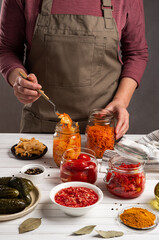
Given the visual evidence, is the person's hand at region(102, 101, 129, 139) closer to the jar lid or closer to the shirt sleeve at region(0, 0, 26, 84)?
the jar lid

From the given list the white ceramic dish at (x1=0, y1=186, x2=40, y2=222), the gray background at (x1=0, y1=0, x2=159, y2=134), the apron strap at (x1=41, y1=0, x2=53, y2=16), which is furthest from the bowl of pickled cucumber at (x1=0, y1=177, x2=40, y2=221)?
the gray background at (x1=0, y1=0, x2=159, y2=134)

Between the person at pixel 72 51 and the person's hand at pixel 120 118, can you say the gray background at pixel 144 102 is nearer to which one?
the person at pixel 72 51

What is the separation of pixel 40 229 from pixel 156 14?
2.49m

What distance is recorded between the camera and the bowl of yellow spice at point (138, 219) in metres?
0.99

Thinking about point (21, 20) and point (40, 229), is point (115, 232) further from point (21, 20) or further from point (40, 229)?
point (21, 20)

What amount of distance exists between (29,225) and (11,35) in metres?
1.25

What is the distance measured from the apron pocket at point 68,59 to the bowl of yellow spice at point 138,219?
39.4 inches

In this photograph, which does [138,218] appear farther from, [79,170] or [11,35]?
[11,35]

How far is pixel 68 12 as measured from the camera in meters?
1.80

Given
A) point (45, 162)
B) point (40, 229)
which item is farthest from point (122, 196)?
point (45, 162)

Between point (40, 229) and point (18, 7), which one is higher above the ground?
point (18, 7)

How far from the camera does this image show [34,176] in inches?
49.9

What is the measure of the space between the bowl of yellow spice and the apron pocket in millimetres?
1000

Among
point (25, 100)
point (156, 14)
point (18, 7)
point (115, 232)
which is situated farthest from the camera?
point (156, 14)
